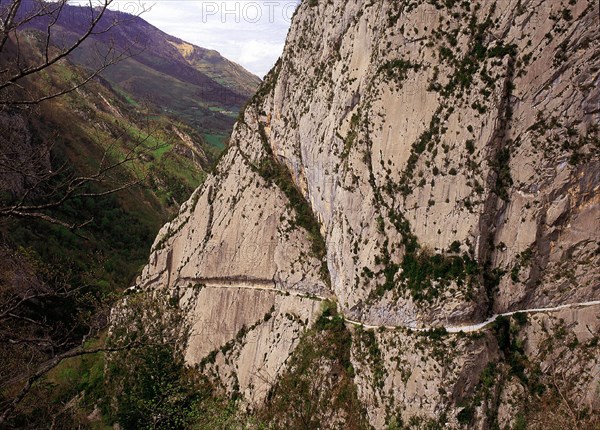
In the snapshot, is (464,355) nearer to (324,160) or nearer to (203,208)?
(324,160)

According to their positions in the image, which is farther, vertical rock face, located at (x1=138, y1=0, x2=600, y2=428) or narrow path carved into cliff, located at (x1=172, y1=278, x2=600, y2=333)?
vertical rock face, located at (x1=138, y1=0, x2=600, y2=428)

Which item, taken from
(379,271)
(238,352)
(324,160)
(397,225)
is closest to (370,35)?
(324,160)

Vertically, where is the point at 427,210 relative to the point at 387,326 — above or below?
above

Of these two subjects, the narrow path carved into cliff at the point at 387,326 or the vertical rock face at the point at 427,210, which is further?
the vertical rock face at the point at 427,210

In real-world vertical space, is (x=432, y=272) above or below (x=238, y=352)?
above

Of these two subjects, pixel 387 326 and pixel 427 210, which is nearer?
pixel 427 210

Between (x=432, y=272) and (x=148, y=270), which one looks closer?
(x=432, y=272)

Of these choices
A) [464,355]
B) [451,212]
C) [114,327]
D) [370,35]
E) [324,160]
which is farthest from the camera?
[114,327]

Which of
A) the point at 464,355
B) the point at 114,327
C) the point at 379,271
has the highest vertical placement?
the point at 379,271
